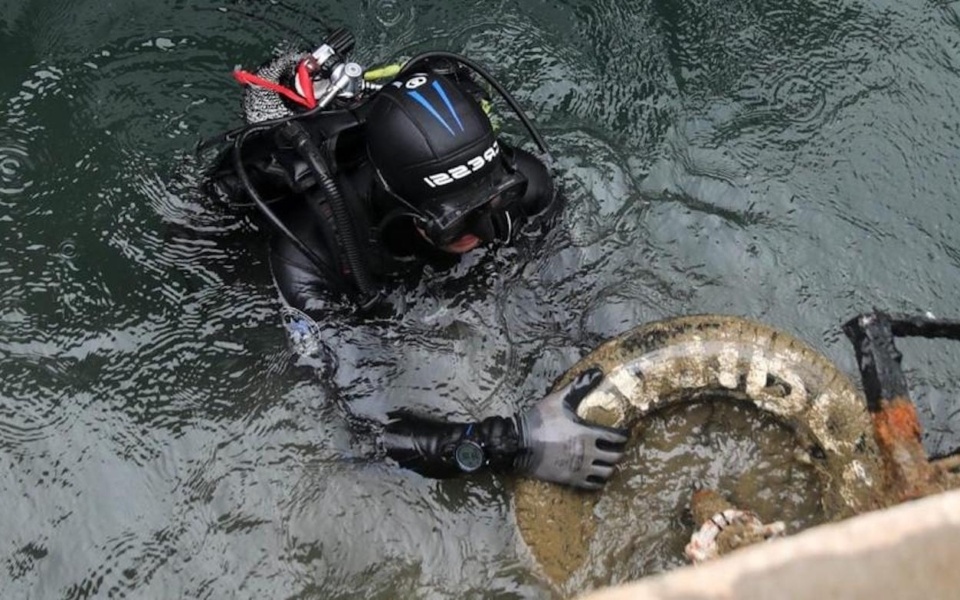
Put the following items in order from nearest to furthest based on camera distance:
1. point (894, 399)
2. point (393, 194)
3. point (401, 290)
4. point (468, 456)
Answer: point (894, 399), point (393, 194), point (468, 456), point (401, 290)

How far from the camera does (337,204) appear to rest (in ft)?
9.87

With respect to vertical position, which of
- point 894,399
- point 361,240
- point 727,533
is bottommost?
point 727,533

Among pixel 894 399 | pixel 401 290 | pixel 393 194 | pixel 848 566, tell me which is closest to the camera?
pixel 848 566

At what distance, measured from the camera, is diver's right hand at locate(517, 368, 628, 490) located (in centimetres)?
336

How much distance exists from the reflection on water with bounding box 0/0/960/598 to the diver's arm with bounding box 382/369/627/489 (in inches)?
14.6

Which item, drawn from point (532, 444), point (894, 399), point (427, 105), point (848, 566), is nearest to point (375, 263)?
point (427, 105)

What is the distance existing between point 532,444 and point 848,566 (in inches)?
78.3

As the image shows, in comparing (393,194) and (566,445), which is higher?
(393,194)

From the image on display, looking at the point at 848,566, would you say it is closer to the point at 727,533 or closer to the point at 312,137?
the point at 727,533

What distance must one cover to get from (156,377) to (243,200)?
3.56ft

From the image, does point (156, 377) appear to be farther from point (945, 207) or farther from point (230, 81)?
point (945, 207)

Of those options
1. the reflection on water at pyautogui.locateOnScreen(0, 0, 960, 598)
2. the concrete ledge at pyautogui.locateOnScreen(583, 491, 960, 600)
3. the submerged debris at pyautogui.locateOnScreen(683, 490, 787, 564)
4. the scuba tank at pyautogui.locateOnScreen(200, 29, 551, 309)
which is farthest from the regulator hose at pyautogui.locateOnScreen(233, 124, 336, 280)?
the concrete ledge at pyautogui.locateOnScreen(583, 491, 960, 600)

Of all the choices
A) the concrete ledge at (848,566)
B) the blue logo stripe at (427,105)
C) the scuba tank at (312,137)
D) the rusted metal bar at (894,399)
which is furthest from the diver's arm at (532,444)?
the concrete ledge at (848,566)

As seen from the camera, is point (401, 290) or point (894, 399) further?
point (401, 290)
